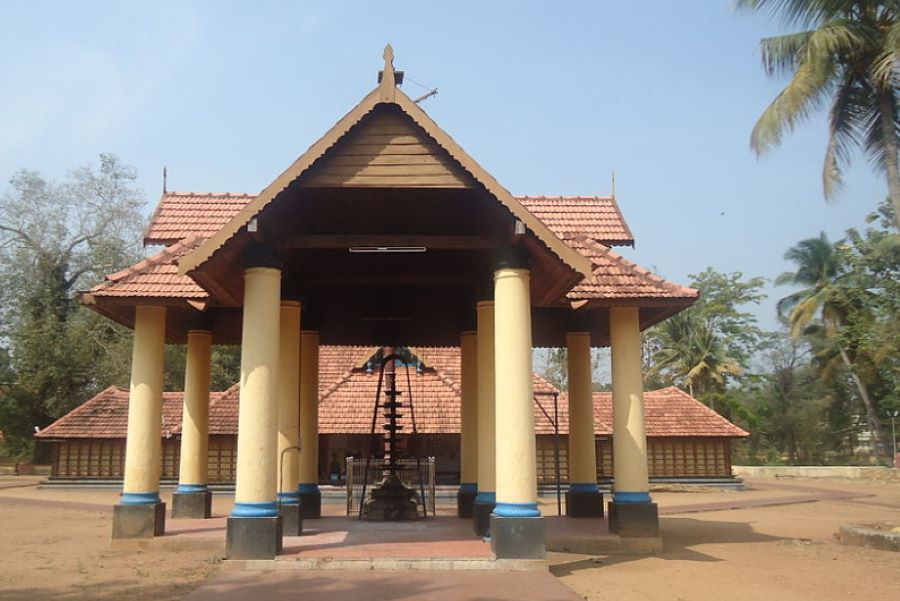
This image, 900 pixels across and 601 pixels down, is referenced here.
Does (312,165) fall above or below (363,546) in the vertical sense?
above

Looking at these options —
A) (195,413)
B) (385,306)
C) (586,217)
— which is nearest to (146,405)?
(195,413)

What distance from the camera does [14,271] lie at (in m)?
42.6

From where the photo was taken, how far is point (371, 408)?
978 inches

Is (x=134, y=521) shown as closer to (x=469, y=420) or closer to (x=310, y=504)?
(x=310, y=504)

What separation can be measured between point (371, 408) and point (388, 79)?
16782mm

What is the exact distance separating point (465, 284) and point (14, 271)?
3865 centimetres

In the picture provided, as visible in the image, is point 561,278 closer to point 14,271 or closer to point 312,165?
point 312,165

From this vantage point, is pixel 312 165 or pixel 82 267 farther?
pixel 82 267

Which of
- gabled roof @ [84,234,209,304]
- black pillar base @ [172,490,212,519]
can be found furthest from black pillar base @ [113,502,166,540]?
gabled roof @ [84,234,209,304]

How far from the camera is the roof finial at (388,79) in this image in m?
9.31

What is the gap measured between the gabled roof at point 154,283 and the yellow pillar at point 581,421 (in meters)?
6.88

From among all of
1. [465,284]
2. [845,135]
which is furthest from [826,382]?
[465,284]

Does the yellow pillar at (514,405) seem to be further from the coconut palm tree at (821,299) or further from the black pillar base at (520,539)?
the coconut palm tree at (821,299)

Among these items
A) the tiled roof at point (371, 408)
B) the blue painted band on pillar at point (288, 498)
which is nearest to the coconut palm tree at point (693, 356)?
the tiled roof at point (371, 408)
